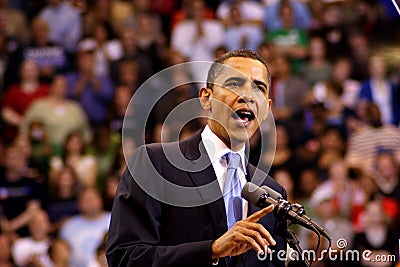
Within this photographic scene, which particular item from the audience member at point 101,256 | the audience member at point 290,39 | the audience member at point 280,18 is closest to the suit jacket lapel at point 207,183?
the audience member at point 101,256

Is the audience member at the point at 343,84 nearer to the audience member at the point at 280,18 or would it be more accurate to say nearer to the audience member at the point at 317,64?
the audience member at the point at 317,64

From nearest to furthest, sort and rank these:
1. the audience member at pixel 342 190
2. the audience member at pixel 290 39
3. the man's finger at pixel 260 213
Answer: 1. the man's finger at pixel 260 213
2. the audience member at pixel 342 190
3. the audience member at pixel 290 39

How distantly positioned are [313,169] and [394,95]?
45.4 inches

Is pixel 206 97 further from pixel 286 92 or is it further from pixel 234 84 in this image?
pixel 286 92

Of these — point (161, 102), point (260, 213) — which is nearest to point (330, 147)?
point (161, 102)

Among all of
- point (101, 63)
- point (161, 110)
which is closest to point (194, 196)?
point (161, 110)

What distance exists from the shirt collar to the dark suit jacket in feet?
0.08

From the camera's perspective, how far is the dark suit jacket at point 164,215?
8.79 feet

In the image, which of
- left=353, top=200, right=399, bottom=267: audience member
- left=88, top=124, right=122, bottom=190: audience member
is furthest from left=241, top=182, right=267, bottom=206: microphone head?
left=88, top=124, right=122, bottom=190: audience member

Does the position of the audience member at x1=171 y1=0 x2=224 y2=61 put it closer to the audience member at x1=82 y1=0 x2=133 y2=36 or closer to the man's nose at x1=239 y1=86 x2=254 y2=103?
the audience member at x1=82 y1=0 x2=133 y2=36

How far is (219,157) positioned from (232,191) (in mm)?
109

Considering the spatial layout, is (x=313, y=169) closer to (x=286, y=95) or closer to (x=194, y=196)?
(x=286, y=95)

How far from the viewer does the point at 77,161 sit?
25.2 ft

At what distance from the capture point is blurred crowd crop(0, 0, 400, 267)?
274 inches
